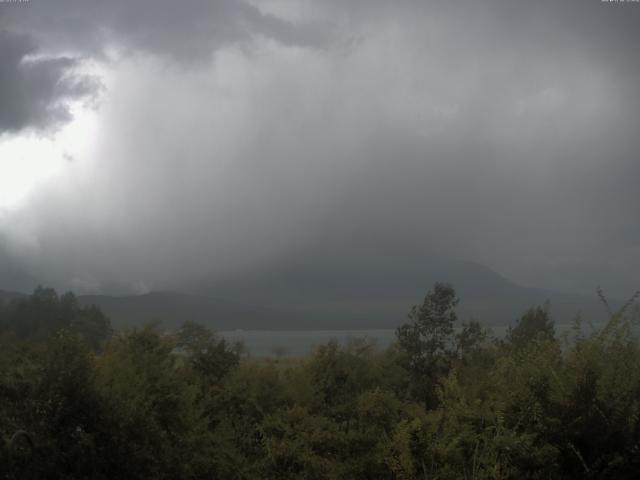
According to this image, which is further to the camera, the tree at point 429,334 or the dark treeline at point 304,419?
the tree at point 429,334

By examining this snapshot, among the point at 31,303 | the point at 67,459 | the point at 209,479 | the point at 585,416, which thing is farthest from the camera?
the point at 31,303

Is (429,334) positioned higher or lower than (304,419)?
higher

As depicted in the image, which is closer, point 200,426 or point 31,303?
point 200,426

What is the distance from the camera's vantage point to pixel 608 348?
1410 centimetres

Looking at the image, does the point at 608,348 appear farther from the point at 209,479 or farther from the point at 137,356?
the point at 137,356

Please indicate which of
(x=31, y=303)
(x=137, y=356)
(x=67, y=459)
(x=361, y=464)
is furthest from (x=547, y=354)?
(x=31, y=303)

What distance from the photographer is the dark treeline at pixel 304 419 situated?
10718 millimetres

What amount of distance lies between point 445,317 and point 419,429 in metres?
11.4

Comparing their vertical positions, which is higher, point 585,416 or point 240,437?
point 585,416

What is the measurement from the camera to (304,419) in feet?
55.9

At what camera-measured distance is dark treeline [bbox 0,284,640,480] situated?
422 inches

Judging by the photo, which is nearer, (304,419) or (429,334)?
(304,419)

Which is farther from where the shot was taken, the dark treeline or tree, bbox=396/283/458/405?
tree, bbox=396/283/458/405

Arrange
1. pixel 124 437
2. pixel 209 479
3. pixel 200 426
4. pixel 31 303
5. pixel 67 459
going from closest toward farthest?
1. pixel 67 459
2. pixel 124 437
3. pixel 209 479
4. pixel 200 426
5. pixel 31 303
